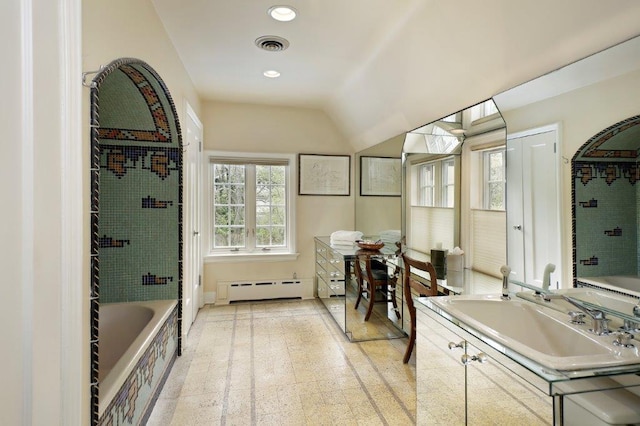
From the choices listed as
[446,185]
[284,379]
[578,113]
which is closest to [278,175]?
[446,185]

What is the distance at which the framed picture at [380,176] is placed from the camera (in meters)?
3.46

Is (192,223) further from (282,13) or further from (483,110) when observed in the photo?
(483,110)

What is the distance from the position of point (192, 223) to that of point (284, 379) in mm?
1724

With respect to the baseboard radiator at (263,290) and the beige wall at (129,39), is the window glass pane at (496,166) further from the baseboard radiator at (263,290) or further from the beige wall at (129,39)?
the baseboard radiator at (263,290)

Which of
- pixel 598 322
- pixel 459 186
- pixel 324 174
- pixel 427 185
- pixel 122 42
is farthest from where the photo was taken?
pixel 324 174

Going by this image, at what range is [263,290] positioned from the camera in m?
4.16

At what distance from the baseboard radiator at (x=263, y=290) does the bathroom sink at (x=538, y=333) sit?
112 inches

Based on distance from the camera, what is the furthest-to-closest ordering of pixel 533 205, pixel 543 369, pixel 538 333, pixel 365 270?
pixel 365 270 < pixel 533 205 < pixel 538 333 < pixel 543 369

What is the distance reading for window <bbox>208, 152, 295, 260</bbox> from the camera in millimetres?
4098

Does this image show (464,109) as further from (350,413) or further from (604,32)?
(350,413)

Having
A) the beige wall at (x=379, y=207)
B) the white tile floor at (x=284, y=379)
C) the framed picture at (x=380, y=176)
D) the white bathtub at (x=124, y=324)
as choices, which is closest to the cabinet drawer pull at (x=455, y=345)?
the white tile floor at (x=284, y=379)

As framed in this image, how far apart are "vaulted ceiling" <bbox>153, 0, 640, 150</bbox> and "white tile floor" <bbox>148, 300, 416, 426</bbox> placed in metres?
2.01

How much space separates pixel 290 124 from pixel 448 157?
2265mm

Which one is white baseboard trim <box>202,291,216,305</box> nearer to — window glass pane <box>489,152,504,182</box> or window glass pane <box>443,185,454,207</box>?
window glass pane <box>443,185,454,207</box>
